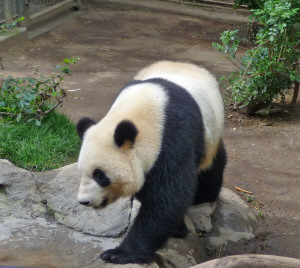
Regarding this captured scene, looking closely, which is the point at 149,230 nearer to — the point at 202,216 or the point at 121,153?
the point at 121,153

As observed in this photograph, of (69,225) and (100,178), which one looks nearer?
(100,178)

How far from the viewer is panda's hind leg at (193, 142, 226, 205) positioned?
502 centimetres

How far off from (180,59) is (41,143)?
459cm

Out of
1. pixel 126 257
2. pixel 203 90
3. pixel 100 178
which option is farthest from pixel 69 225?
pixel 203 90

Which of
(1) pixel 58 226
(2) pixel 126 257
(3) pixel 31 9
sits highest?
(3) pixel 31 9

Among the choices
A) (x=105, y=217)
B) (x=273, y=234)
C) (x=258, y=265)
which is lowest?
(x=273, y=234)

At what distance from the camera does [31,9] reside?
36.7 feet

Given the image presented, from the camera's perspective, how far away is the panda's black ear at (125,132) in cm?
370

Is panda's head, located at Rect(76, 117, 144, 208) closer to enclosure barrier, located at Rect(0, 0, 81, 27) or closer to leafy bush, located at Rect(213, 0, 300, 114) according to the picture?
leafy bush, located at Rect(213, 0, 300, 114)

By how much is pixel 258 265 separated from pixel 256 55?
15.4 feet

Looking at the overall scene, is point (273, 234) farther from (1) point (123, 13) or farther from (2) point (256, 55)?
(1) point (123, 13)

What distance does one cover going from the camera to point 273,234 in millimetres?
5242

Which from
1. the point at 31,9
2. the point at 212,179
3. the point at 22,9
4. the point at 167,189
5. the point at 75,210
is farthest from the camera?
the point at 31,9

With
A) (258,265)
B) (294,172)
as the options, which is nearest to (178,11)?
(294,172)
